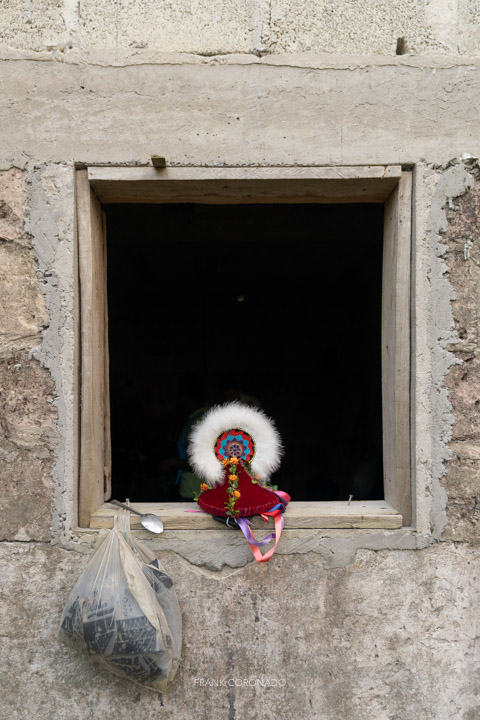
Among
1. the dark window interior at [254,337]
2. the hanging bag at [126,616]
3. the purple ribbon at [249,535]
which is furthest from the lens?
the dark window interior at [254,337]

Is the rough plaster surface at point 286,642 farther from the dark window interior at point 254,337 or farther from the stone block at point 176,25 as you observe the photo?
the dark window interior at point 254,337

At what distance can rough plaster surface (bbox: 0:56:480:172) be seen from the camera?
242 centimetres

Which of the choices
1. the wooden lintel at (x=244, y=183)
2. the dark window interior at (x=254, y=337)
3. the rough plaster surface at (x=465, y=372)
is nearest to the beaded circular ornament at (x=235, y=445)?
the rough plaster surface at (x=465, y=372)

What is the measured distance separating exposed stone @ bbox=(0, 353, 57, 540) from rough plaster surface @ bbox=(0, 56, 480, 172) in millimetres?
903

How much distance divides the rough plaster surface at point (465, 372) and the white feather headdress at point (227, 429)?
0.75 m

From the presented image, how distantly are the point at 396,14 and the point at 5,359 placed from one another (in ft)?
7.23

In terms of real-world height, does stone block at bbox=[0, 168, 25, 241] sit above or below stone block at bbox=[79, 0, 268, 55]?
below

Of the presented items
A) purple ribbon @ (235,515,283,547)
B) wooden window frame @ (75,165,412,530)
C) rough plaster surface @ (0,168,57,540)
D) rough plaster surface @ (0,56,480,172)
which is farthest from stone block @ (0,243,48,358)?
purple ribbon @ (235,515,283,547)

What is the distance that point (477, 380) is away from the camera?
7.97ft

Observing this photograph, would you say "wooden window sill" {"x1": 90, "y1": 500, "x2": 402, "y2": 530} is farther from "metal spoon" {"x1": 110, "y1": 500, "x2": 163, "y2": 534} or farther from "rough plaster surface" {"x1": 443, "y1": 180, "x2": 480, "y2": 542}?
"rough plaster surface" {"x1": 443, "y1": 180, "x2": 480, "y2": 542}

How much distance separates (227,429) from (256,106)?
1359 mm

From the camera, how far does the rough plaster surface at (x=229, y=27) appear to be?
96.2 inches

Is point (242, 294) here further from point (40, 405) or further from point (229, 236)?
point (40, 405)

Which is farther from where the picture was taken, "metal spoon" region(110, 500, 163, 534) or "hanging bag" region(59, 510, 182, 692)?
"metal spoon" region(110, 500, 163, 534)
